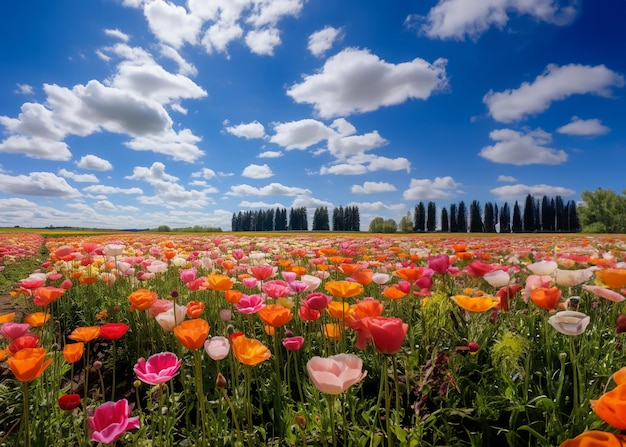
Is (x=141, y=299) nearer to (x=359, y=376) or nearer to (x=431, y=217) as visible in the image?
→ (x=359, y=376)

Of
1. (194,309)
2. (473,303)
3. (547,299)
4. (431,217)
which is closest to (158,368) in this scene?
(194,309)

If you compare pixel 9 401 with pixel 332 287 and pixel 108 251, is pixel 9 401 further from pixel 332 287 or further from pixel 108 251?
pixel 332 287

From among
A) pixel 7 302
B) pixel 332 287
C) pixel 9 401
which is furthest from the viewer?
pixel 7 302

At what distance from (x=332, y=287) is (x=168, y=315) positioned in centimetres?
96

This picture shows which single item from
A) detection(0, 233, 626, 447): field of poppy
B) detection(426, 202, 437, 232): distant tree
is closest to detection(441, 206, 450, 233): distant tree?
detection(426, 202, 437, 232): distant tree

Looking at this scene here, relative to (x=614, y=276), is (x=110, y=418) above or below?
below

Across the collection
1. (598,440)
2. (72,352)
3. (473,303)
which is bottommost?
(72,352)

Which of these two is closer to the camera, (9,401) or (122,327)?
(122,327)

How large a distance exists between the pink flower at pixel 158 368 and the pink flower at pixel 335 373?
0.57 meters

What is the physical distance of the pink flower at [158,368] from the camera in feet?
4.35

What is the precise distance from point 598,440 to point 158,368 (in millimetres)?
1410

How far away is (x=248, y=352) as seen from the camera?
1439 millimetres

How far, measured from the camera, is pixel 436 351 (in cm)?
199

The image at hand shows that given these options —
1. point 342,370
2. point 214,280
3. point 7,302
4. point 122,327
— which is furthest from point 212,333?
point 7,302
